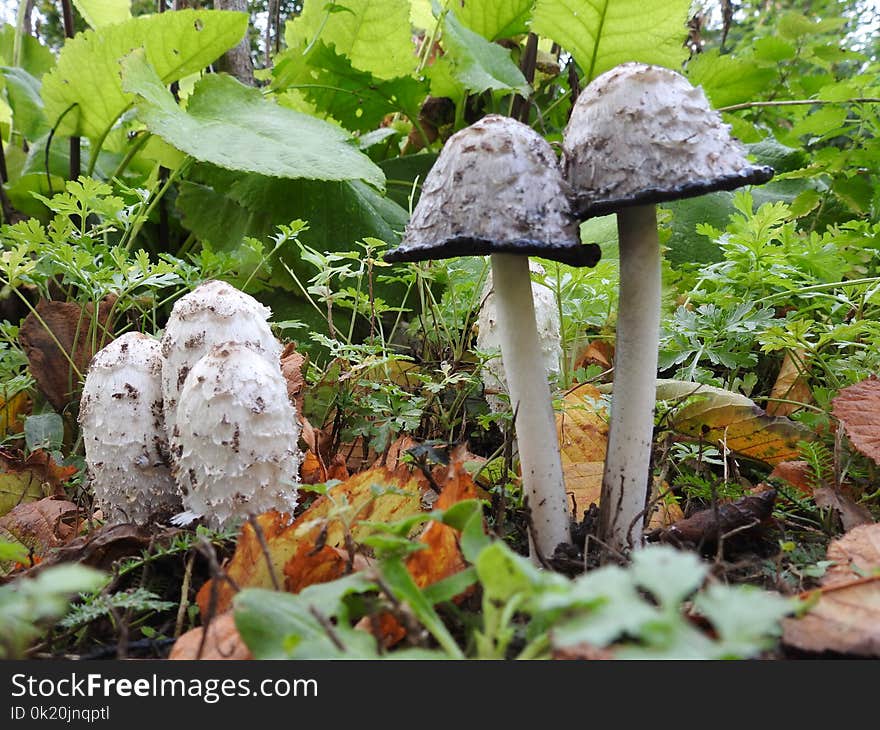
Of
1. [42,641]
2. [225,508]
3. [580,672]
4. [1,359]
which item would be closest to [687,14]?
[225,508]

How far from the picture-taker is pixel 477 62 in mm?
2350

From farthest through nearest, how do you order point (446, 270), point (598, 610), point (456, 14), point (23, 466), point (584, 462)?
point (456, 14)
point (446, 270)
point (23, 466)
point (584, 462)
point (598, 610)

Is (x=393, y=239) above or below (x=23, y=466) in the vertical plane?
above

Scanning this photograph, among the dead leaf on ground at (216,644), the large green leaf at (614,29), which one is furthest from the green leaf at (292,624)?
the large green leaf at (614,29)

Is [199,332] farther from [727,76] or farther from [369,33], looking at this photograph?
[727,76]

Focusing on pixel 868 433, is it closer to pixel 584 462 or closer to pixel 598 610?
pixel 584 462

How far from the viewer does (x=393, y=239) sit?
279 cm

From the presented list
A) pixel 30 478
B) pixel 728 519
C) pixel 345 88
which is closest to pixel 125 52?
pixel 345 88

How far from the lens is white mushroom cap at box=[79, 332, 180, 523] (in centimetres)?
150

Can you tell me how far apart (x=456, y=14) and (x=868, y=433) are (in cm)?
230

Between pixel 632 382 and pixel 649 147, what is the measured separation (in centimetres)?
39

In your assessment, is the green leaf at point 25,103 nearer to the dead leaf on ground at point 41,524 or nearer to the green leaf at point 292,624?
the dead leaf on ground at point 41,524

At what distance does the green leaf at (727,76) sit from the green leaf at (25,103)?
260 cm

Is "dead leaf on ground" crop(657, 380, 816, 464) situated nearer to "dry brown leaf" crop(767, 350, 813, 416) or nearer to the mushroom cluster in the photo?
"dry brown leaf" crop(767, 350, 813, 416)
